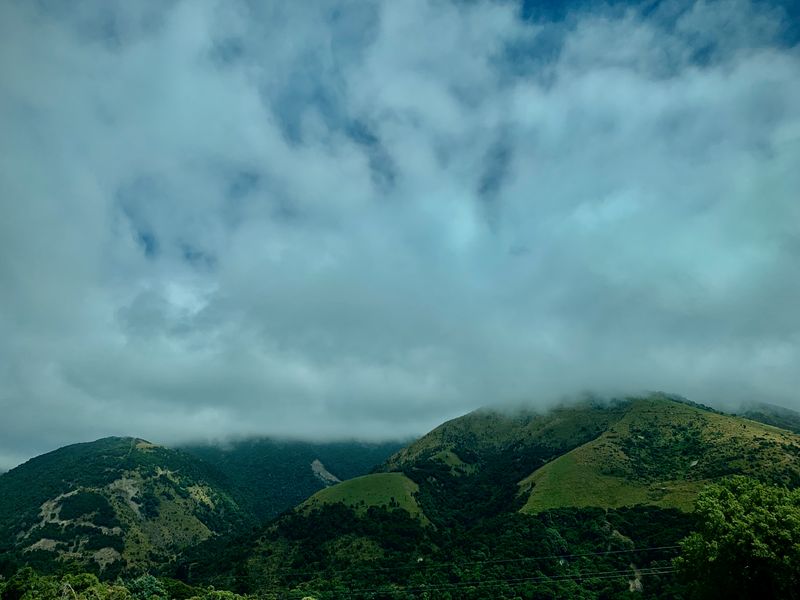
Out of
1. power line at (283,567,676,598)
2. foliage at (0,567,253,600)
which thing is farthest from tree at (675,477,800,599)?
power line at (283,567,676,598)

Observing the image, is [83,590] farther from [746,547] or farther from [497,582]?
[746,547]

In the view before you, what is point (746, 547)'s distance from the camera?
199ft

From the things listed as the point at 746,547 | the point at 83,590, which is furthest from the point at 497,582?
the point at 746,547

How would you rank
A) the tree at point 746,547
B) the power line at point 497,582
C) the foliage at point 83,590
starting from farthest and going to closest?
the power line at point 497,582
the foliage at point 83,590
the tree at point 746,547

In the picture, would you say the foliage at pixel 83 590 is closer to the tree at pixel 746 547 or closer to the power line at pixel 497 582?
the power line at pixel 497 582

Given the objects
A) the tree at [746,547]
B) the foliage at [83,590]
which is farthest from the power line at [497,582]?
the tree at [746,547]

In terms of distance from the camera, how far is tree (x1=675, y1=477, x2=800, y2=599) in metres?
58.8

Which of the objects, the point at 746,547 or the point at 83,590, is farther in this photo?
the point at 83,590

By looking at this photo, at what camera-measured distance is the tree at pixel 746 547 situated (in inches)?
2315

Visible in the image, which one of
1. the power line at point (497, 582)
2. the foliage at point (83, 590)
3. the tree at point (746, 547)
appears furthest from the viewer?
the power line at point (497, 582)

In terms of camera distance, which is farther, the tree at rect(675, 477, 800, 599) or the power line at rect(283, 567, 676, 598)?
the power line at rect(283, 567, 676, 598)

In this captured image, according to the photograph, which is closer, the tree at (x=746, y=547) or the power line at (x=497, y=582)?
the tree at (x=746, y=547)

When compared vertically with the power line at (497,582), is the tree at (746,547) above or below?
above

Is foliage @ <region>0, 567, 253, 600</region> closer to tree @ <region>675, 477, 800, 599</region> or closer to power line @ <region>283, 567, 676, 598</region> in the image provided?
power line @ <region>283, 567, 676, 598</region>
